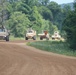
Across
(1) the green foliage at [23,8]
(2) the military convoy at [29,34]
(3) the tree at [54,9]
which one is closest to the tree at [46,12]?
(3) the tree at [54,9]

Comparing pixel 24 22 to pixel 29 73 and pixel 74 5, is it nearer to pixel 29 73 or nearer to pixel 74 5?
pixel 74 5

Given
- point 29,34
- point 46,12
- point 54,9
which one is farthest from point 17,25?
point 54,9

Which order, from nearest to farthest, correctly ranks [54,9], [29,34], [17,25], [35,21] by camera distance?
[29,34] → [17,25] → [35,21] → [54,9]

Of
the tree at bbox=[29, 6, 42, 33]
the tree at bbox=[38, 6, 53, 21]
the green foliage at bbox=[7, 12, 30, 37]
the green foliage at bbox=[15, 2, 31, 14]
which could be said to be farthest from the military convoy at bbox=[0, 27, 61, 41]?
the tree at bbox=[38, 6, 53, 21]

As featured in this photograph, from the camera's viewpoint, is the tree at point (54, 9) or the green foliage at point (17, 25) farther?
the tree at point (54, 9)

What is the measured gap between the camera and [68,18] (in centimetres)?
3197

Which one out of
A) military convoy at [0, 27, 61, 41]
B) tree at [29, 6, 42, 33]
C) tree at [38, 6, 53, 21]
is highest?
tree at [38, 6, 53, 21]

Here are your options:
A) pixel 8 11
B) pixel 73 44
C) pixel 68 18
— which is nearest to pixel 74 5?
pixel 68 18

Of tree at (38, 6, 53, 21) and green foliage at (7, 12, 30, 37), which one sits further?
tree at (38, 6, 53, 21)

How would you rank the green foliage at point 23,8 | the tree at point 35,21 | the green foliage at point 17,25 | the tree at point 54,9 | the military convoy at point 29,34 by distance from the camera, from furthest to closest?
1. the tree at point 54,9
2. the green foliage at point 23,8
3. the tree at point 35,21
4. the green foliage at point 17,25
5. the military convoy at point 29,34

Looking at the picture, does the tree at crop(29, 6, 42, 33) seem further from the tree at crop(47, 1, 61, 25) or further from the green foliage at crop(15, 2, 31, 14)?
the tree at crop(47, 1, 61, 25)

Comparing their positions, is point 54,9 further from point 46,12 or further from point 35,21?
point 35,21

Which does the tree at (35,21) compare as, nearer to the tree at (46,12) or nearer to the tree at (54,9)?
the tree at (46,12)

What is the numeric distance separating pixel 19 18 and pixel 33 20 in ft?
37.3
